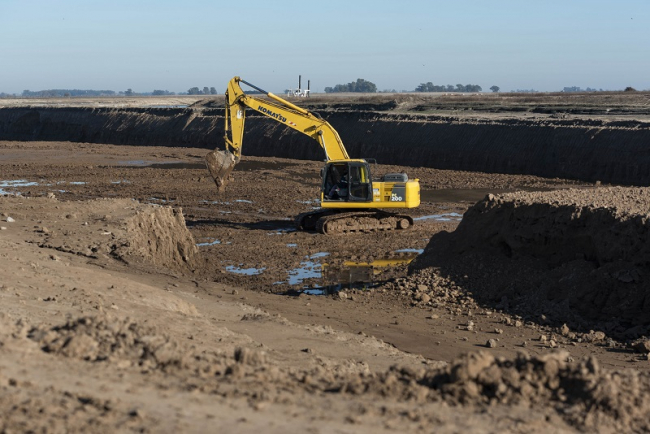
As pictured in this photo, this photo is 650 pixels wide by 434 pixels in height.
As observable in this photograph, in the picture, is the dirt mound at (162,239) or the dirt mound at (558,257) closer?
the dirt mound at (558,257)

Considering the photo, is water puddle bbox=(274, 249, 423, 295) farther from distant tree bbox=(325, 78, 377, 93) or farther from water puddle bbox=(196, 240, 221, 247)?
distant tree bbox=(325, 78, 377, 93)

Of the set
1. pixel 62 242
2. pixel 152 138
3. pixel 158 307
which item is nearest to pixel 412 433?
pixel 158 307

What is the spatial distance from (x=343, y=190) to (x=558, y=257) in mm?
8626

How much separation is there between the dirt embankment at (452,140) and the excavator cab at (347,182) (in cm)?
1597

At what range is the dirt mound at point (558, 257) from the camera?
12.9 meters

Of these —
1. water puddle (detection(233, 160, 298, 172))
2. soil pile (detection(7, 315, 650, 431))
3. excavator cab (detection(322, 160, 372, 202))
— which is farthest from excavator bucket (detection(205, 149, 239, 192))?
soil pile (detection(7, 315, 650, 431))

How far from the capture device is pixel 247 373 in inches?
272

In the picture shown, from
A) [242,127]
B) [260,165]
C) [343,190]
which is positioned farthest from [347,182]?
[260,165]

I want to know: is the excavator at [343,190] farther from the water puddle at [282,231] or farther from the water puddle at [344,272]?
the water puddle at [344,272]

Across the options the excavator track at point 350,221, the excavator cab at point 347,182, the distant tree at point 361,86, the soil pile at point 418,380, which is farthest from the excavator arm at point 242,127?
the distant tree at point 361,86

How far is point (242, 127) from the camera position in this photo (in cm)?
2347

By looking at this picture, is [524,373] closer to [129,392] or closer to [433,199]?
[129,392]

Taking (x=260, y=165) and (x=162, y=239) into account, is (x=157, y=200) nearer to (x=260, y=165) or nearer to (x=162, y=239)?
(x=162, y=239)

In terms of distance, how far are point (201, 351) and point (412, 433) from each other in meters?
2.80
